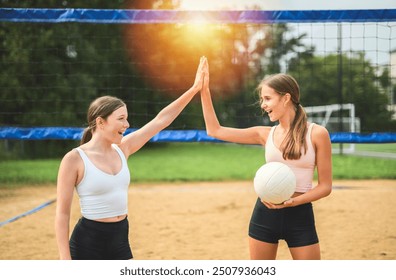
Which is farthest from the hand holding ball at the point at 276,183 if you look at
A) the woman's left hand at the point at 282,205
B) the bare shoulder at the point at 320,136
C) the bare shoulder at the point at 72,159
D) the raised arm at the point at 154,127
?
the bare shoulder at the point at 72,159

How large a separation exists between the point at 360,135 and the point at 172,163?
1179 centimetres

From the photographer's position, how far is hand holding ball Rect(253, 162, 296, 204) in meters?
2.42

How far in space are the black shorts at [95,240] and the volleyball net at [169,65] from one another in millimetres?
822

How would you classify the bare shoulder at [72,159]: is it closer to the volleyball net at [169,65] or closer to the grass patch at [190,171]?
the volleyball net at [169,65]

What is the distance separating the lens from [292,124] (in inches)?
101

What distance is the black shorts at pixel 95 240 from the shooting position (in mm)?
2326

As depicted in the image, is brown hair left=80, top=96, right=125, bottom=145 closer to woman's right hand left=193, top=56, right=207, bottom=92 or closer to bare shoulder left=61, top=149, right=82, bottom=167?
bare shoulder left=61, top=149, right=82, bottom=167

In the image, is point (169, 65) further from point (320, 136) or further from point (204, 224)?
point (320, 136)

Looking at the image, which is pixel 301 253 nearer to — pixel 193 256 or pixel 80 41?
pixel 193 256

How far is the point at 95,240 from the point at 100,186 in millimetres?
293

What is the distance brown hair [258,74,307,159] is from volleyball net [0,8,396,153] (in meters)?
0.57

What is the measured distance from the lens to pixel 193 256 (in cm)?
465
